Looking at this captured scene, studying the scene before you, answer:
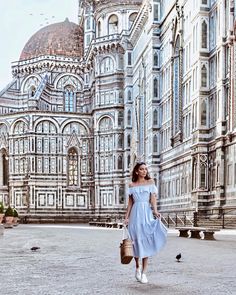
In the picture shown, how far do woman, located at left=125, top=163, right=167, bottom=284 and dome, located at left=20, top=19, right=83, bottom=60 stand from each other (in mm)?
64433

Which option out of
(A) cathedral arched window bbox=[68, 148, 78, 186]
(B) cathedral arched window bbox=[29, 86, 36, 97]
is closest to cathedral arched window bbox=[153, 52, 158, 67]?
(A) cathedral arched window bbox=[68, 148, 78, 186]

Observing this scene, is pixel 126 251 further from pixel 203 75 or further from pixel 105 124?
pixel 105 124

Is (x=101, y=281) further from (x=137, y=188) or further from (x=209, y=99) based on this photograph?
(x=209, y=99)

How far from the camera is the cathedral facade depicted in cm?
3531

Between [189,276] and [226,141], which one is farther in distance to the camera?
[226,141]

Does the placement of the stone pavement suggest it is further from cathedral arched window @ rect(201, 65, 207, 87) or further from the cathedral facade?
cathedral arched window @ rect(201, 65, 207, 87)

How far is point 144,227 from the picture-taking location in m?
7.93

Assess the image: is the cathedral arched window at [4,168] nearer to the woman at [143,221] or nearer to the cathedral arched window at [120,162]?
the cathedral arched window at [120,162]

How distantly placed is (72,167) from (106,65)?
11297mm

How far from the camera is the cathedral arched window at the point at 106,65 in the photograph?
61.4m

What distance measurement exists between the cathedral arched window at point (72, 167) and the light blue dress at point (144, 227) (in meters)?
53.2

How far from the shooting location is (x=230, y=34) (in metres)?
32.8

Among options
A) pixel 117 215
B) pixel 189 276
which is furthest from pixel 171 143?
pixel 189 276

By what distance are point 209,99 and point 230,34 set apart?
16.2 feet
